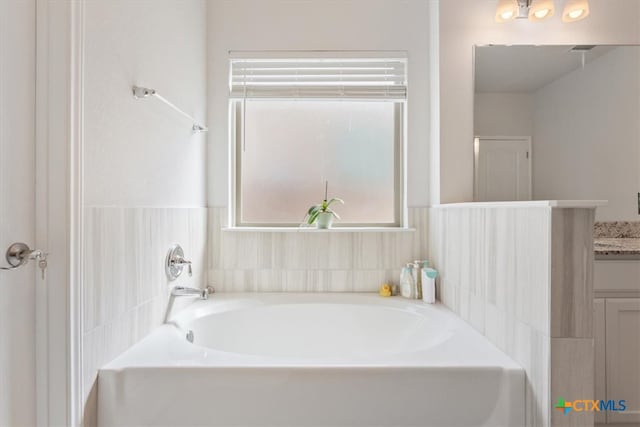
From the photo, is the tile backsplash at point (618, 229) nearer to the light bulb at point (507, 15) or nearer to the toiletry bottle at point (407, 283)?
the toiletry bottle at point (407, 283)

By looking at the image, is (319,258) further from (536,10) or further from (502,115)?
(536,10)

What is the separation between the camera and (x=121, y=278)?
1.19 metres

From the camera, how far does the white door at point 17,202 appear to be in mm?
856

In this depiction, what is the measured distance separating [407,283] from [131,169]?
146 cm

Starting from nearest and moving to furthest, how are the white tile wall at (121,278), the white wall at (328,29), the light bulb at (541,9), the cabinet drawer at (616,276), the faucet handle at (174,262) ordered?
the white tile wall at (121,278), the faucet handle at (174,262), the cabinet drawer at (616,276), the light bulb at (541,9), the white wall at (328,29)

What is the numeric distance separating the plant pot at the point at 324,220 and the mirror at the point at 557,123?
809mm

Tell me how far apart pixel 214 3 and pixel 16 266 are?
1.81 metres

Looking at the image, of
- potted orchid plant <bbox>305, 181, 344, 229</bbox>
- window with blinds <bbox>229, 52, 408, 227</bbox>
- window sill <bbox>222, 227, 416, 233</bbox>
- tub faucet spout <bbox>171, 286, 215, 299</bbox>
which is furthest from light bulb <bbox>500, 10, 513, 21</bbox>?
tub faucet spout <bbox>171, 286, 215, 299</bbox>

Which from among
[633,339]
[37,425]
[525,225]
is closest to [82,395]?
[37,425]

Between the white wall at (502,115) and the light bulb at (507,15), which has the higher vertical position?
the light bulb at (507,15)

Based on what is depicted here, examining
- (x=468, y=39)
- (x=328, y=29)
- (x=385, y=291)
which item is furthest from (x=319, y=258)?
(x=468, y=39)

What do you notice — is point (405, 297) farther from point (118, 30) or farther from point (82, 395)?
point (118, 30)

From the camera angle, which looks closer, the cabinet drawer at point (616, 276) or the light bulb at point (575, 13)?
the cabinet drawer at point (616, 276)

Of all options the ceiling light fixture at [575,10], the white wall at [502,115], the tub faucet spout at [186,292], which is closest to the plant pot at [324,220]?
the tub faucet spout at [186,292]
